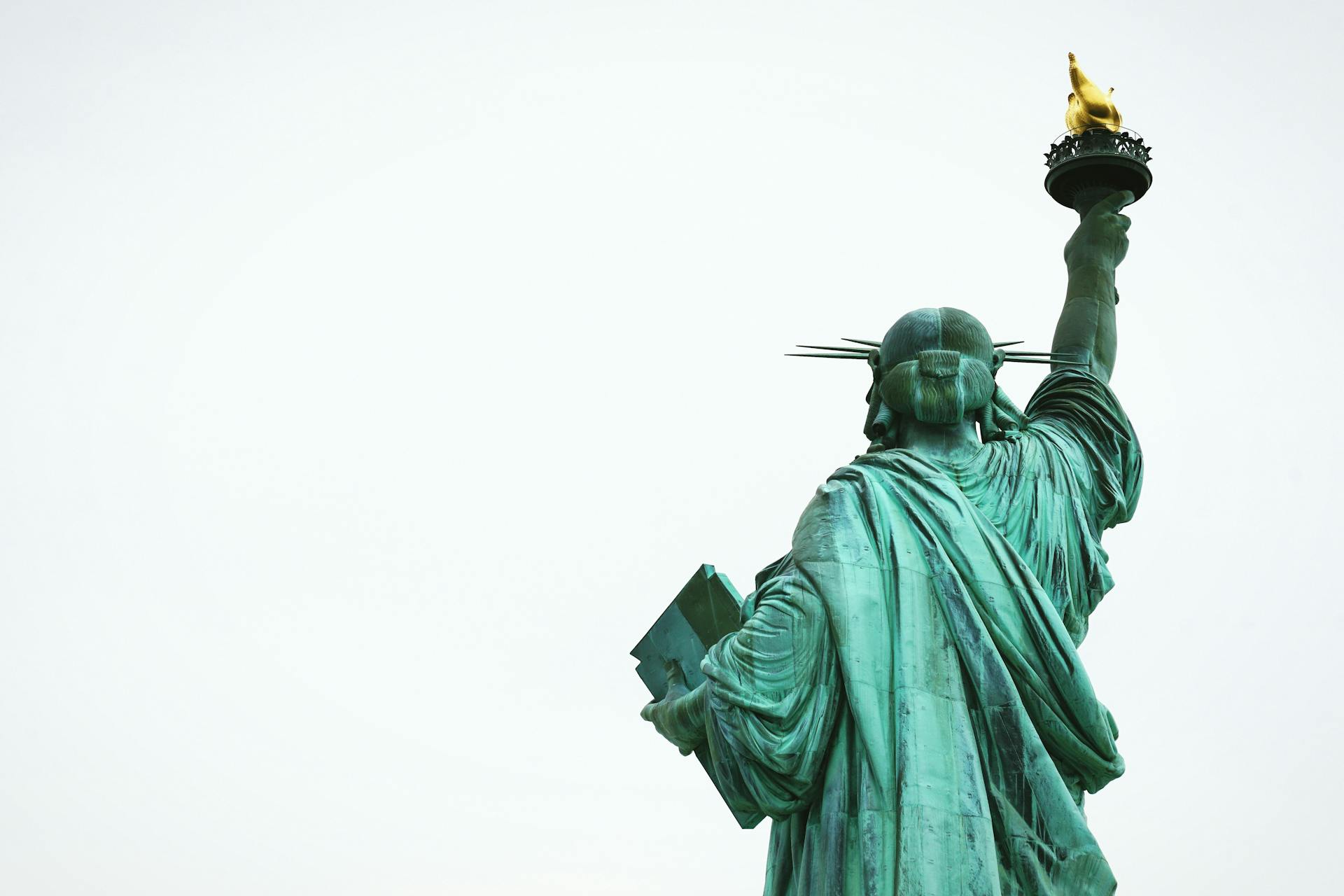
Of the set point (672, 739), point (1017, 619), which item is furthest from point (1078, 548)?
point (672, 739)

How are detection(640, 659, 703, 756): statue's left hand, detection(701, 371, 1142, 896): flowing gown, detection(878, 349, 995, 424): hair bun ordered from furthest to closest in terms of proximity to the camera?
detection(878, 349, 995, 424): hair bun < detection(640, 659, 703, 756): statue's left hand < detection(701, 371, 1142, 896): flowing gown

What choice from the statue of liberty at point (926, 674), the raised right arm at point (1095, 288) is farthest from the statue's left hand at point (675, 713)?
the raised right arm at point (1095, 288)

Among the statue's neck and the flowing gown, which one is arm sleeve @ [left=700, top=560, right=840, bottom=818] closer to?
the flowing gown

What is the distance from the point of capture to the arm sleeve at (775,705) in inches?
414

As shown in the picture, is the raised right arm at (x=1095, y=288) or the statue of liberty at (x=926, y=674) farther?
the raised right arm at (x=1095, y=288)

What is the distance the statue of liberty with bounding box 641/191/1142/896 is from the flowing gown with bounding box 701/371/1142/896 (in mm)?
12

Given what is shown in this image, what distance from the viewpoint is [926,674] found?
10.5 meters

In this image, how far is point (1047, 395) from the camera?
12.5 meters

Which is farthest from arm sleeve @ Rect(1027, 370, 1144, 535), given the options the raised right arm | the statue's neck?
the statue's neck

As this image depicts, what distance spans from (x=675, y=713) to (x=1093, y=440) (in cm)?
339

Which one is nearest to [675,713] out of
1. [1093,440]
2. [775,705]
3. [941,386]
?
[775,705]

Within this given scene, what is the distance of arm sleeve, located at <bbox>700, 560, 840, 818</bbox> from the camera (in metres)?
10.5

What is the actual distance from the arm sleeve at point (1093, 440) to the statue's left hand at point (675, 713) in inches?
113

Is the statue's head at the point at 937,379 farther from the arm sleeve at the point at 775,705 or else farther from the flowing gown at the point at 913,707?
the arm sleeve at the point at 775,705
